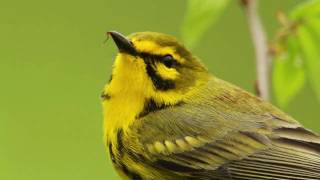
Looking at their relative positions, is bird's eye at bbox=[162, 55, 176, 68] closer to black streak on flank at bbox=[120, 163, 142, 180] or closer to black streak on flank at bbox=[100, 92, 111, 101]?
black streak on flank at bbox=[100, 92, 111, 101]

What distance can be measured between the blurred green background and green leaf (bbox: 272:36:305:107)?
5.96 ft

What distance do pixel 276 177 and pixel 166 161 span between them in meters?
0.57

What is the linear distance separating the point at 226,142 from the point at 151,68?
21.3 inches

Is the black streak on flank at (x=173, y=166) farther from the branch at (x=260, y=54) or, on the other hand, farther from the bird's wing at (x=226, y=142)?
the branch at (x=260, y=54)

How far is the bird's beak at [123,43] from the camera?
6.23 m

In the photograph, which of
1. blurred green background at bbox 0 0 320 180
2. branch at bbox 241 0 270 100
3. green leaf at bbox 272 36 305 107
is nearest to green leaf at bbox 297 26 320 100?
green leaf at bbox 272 36 305 107

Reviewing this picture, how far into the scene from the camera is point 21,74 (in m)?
8.62

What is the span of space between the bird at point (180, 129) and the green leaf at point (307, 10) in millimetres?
523

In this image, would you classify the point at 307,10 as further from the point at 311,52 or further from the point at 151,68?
the point at 151,68

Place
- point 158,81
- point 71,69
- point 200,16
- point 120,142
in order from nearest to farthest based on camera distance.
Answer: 1. point 200,16
2. point 120,142
3. point 158,81
4. point 71,69

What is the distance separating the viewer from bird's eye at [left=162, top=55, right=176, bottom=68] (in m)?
6.49

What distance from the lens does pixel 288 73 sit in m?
6.26

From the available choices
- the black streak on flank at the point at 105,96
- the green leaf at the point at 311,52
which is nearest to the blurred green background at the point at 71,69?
the black streak on flank at the point at 105,96

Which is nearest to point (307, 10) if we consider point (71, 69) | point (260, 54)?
point (260, 54)
